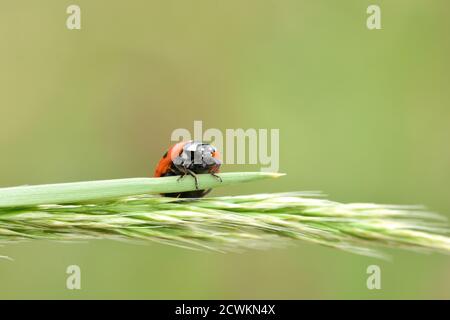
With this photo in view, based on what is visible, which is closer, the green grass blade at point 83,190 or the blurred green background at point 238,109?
the green grass blade at point 83,190

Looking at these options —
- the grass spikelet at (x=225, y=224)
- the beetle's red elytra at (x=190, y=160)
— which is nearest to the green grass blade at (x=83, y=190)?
the grass spikelet at (x=225, y=224)

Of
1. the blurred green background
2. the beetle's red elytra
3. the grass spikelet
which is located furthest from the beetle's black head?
the blurred green background

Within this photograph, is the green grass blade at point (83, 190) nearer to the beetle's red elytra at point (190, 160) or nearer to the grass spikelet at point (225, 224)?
the grass spikelet at point (225, 224)

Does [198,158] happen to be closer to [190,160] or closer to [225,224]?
[190,160]

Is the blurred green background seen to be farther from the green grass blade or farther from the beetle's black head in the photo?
the green grass blade

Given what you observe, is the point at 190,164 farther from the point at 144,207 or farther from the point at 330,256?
the point at 330,256
